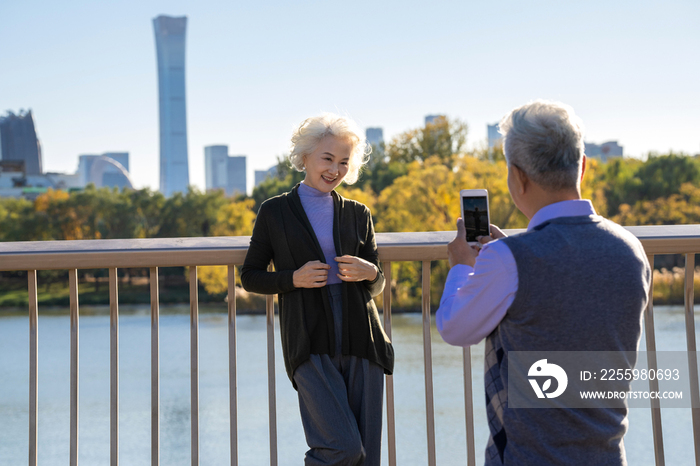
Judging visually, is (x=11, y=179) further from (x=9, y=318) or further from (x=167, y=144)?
(x=167, y=144)

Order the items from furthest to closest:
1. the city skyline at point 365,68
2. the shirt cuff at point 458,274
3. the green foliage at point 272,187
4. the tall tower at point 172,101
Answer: the tall tower at point 172,101
the city skyline at point 365,68
the green foliage at point 272,187
the shirt cuff at point 458,274

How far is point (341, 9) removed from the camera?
70000mm

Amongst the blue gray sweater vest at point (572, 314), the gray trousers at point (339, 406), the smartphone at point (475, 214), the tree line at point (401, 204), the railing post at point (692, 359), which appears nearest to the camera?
the blue gray sweater vest at point (572, 314)

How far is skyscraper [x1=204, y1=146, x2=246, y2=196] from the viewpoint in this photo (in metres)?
97.0

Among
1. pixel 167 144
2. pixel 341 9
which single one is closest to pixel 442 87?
pixel 341 9

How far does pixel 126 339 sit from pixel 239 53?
184 ft

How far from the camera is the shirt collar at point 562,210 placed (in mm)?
1314

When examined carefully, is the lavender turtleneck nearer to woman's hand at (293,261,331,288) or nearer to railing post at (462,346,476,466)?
woman's hand at (293,261,331,288)

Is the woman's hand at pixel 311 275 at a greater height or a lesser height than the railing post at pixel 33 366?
greater

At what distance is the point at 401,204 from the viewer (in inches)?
1208

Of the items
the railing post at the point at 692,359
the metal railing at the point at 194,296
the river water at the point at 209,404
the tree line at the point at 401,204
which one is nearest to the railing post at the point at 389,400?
the metal railing at the point at 194,296

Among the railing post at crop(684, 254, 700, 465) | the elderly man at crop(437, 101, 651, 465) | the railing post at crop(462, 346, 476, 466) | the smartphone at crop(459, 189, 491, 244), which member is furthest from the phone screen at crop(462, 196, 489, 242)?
the railing post at crop(684, 254, 700, 465)

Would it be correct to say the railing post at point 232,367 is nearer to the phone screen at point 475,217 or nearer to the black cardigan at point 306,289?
the black cardigan at point 306,289

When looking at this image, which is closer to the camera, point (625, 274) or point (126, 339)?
point (625, 274)
